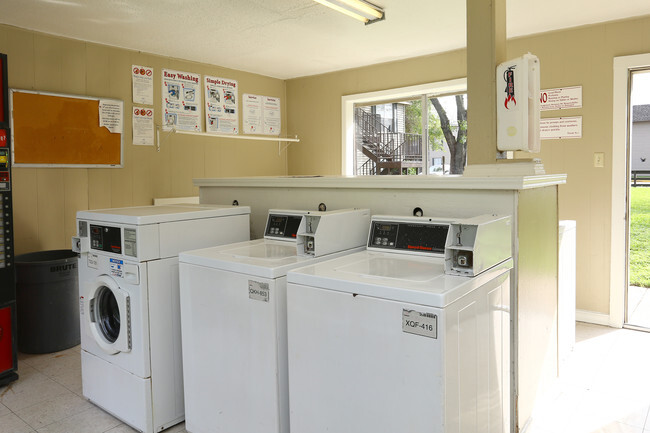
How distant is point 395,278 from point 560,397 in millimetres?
1757

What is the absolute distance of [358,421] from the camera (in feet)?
5.57

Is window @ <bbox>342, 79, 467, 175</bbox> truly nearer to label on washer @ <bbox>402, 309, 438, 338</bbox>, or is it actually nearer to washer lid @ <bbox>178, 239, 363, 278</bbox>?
washer lid @ <bbox>178, 239, 363, 278</bbox>

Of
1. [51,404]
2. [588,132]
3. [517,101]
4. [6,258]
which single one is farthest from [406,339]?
[588,132]

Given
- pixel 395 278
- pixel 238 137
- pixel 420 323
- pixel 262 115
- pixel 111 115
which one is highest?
pixel 262 115

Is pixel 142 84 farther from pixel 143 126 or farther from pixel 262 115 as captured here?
pixel 262 115

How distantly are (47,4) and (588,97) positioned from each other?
4.35m

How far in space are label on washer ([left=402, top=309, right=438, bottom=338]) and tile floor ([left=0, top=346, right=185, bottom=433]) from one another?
5.16 ft

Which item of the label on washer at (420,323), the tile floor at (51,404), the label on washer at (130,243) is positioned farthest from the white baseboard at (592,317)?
the label on washer at (130,243)

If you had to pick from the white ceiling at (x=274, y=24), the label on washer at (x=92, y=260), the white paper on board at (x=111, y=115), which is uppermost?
the white ceiling at (x=274, y=24)

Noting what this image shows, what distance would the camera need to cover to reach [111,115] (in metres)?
4.39

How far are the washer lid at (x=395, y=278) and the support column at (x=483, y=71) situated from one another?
70 centimetres

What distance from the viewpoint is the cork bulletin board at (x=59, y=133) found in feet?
12.5

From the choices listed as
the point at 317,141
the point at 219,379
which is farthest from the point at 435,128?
the point at 219,379

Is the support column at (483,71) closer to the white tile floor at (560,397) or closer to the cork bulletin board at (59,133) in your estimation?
the white tile floor at (560,397)
